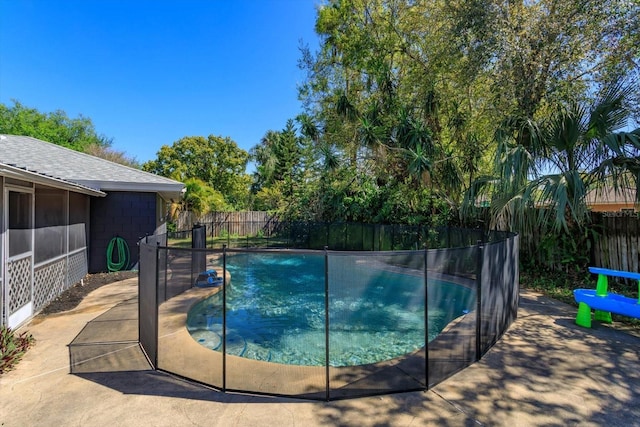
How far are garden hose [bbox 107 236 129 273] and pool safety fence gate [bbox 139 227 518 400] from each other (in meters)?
5.01

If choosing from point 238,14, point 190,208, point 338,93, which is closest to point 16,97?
point 190,208

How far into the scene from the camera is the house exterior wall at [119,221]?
861cm

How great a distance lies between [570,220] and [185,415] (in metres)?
8.45

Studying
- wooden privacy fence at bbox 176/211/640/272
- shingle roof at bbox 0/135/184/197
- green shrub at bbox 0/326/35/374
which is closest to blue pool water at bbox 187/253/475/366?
green shrub at bbox 0/326/35/374

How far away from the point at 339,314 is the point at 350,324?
0.57ft

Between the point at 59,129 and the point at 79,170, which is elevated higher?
the point at 59,129

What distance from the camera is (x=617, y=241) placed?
6.80 metres

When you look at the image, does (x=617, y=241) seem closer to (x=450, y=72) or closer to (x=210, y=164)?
(x=450, y=72)

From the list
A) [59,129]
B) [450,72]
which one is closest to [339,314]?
[450,72]

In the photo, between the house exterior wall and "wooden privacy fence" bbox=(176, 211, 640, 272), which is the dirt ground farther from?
"wooden privacy fence" bbox=(176, 211, 640, 272)

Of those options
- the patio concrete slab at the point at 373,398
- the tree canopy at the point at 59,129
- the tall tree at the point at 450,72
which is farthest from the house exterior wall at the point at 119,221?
the tree canopy at the point at 59,129

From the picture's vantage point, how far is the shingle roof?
25.6ft

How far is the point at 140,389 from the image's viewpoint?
10.2 ft

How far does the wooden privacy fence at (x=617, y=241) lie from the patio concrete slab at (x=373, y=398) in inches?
139
